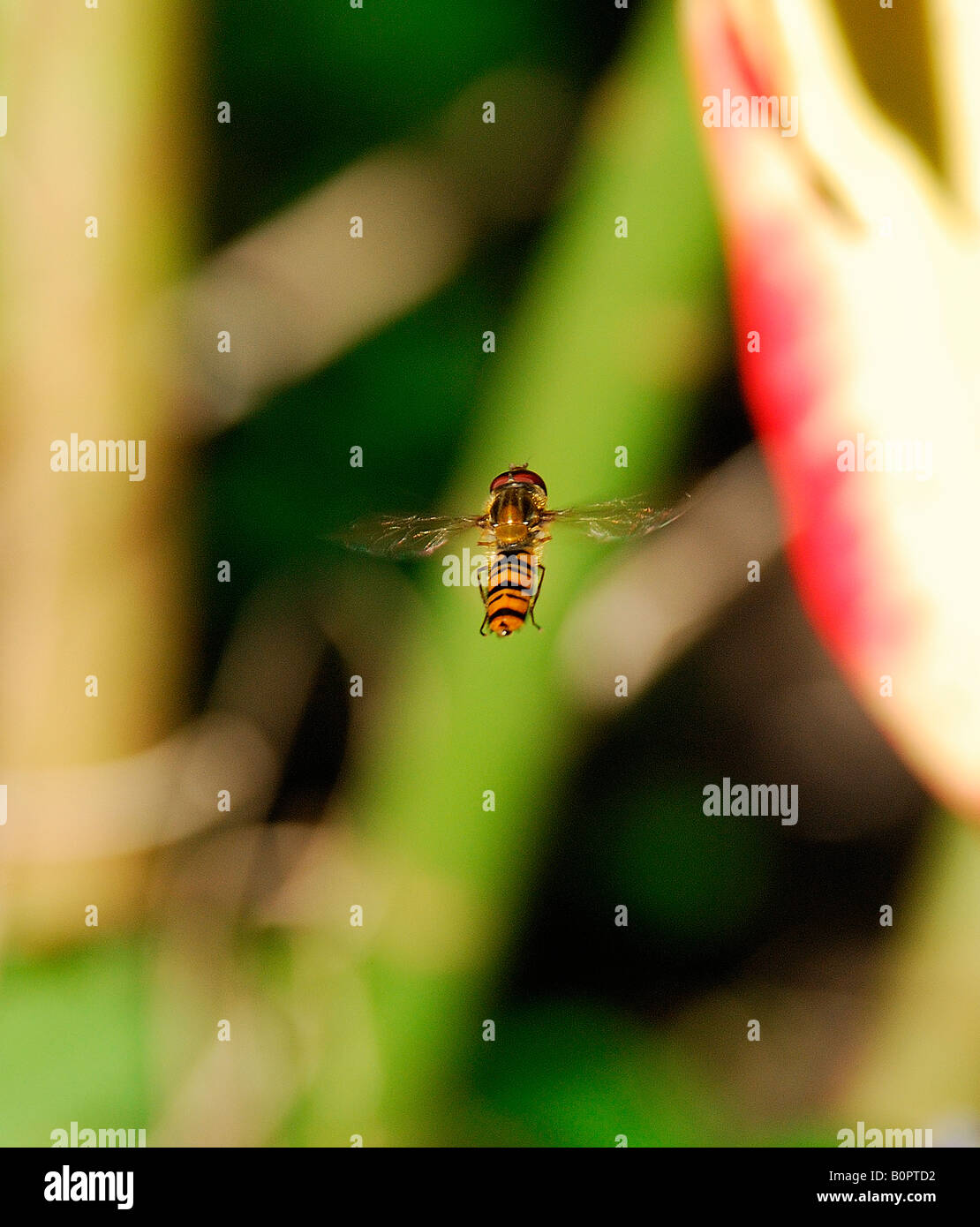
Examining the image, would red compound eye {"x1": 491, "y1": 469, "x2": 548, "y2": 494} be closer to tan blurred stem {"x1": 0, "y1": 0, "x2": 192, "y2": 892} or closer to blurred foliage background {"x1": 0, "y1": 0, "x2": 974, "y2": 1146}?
blurred foliage background {"x1": 0, "y1": 0, "x2": 974, "y2": 1146}

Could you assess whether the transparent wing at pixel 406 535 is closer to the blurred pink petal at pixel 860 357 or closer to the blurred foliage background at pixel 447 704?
the blurred foliage background at pixel 447 704

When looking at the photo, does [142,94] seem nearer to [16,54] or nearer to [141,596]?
[16,54]

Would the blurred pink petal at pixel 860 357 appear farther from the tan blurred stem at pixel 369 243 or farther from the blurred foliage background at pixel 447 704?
the tan blurred stem at pixel 369 243

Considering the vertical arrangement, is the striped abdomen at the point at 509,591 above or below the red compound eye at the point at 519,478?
below

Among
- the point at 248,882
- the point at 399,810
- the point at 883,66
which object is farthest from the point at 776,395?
the point at 248,882

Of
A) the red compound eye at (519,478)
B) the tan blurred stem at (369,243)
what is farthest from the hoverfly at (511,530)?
the tan blurred stem at (369,243)

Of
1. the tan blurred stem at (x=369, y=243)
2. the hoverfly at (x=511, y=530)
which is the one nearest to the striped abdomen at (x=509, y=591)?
the hoverfly at (x=511, y=530)

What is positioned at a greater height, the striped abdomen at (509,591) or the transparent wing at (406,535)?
the transparent wing at (406,535)
